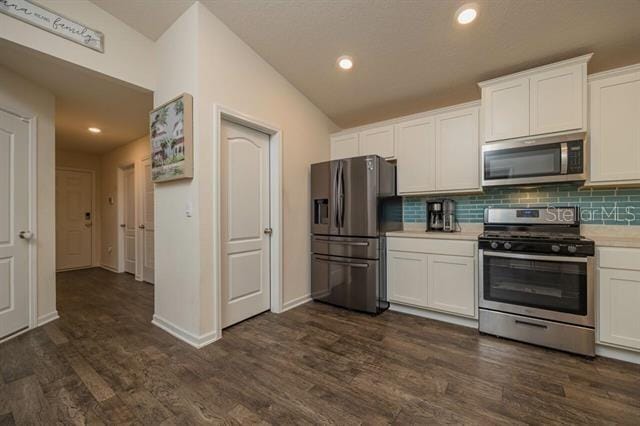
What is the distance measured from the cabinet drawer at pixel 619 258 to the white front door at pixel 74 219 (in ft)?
25.7

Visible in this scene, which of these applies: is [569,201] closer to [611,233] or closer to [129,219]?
[611,233]

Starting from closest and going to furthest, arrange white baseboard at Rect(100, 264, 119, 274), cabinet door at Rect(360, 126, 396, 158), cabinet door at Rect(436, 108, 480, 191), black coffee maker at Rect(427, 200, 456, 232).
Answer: cabinet door at Rect(436, 108, 480, 191) → black coffee maker at Rect(427, 200, 456, 232) → cabinet door at Rect(360, 126, 396, 158) → white baseboard at Rect(100, 264, 119, 274)

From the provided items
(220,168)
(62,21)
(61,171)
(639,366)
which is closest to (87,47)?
(62,21)

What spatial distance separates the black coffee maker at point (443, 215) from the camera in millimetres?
3145

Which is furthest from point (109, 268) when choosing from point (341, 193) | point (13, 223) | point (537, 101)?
point (537, 101)

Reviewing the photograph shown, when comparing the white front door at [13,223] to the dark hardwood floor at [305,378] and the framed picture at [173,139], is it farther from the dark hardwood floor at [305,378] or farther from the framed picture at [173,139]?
the framed picture at [173,139]

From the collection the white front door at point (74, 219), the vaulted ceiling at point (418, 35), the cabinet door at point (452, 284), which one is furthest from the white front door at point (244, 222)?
the white front door at point (74, 219)

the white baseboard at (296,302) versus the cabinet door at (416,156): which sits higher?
the cabinet door at (416,156)

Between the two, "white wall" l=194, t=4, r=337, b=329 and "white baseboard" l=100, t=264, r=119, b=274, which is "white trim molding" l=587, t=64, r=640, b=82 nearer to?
"white wall" l=194, t=4, r=337, b=329

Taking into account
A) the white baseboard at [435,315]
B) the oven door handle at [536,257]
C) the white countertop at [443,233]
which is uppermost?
the white countertop at [443,233]

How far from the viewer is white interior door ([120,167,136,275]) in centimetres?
490

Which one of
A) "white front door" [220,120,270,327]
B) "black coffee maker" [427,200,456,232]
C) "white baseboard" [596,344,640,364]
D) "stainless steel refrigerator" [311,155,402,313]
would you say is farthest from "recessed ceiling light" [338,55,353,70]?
"white baseboard" [596,344,640,364]

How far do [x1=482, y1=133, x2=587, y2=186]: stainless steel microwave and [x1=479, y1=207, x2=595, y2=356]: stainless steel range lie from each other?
416mm

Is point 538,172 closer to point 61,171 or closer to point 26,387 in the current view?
point 26,387
